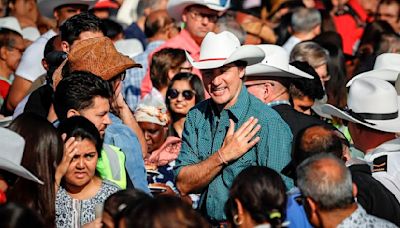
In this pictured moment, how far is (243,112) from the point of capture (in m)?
7.34

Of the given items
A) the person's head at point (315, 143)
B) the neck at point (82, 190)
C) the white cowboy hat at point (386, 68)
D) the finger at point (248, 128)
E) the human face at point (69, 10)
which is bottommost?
the white cowboy hat at point (386, 68)

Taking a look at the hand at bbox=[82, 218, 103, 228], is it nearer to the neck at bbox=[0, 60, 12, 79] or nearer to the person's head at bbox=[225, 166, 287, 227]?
the person's head at bbox=[225, 166, 287, 227]

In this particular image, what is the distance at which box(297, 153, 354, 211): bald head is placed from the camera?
5938 mm

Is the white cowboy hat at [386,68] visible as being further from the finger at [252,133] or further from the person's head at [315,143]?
the person's head at [315,143]

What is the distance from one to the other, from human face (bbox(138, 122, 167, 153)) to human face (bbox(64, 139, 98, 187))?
236cm

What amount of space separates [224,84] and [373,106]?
1.37 metres

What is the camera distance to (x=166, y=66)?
33.7 feet

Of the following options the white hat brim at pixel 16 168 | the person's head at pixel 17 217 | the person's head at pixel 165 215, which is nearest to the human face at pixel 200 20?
the white hat brim at pixel 16 168

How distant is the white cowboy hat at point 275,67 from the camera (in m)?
8.49

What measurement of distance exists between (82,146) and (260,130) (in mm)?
1136

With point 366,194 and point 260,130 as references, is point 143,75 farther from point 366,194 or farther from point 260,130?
point 366,194

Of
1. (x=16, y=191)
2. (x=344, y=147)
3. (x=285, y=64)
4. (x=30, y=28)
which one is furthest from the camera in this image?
(x=30, y=28)

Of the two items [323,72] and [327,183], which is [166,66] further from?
[327,183]

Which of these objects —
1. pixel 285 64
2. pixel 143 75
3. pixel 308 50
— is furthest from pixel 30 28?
pixel 285 64
